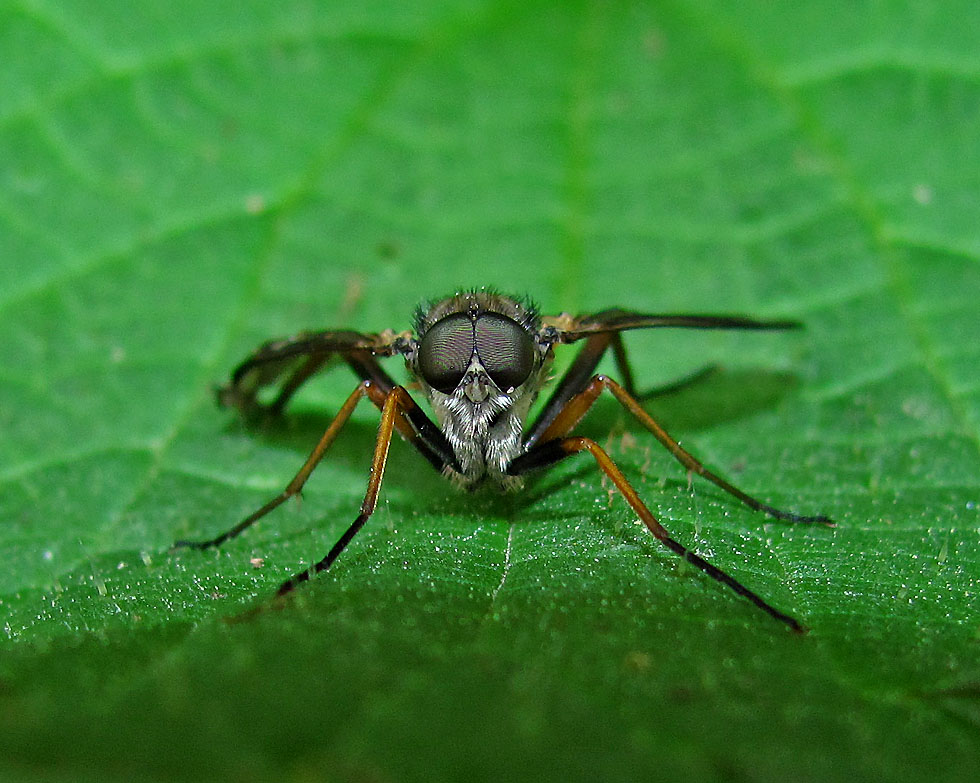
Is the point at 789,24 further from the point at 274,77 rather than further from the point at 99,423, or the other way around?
the point at 99,423

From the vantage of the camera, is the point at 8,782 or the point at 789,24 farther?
the point at 789,24

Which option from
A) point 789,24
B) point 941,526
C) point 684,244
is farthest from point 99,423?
point 789,24

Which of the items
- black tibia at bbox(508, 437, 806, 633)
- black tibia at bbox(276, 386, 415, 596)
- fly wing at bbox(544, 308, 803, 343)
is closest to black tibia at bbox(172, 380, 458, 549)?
black tibia at bbox(276, 386, 415, 596)

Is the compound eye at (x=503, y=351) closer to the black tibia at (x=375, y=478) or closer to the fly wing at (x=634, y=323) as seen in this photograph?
the fly wing at (x=634, y=323)

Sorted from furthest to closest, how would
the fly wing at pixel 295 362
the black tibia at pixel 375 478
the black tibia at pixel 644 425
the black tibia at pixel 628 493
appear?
the fly wing at pixel 295 362 < the black tibia at pixel 644 425 < the black tibia at pixel 375 478 < the black tibia at pixel 628 493

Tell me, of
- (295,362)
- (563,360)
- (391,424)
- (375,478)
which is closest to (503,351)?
(391,424)

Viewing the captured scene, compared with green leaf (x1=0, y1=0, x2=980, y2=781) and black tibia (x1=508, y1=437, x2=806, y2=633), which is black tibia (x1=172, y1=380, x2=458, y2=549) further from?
black tibia (x1=508, y1=437, x2=806, y2=633)

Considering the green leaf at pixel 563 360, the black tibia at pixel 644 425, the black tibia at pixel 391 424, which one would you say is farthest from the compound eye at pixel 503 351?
the green leaf at pixel 563 360
